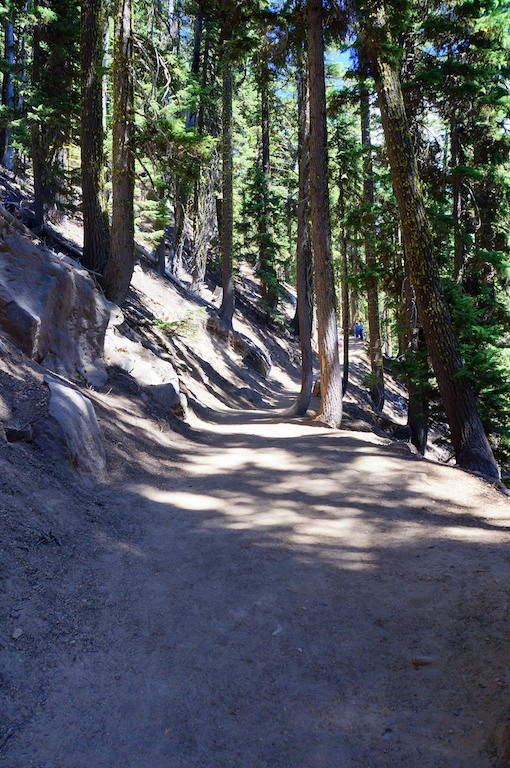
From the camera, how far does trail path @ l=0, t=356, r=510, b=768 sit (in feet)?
8.64

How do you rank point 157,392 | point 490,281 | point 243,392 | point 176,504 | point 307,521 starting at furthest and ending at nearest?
point 243,392, point 490,281, point 157,392, point 176,504, point 307,521

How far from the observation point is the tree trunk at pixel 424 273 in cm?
909

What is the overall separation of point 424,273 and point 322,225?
3077mm

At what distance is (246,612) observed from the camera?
3902 millimetres

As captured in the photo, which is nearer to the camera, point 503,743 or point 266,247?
point 503,743

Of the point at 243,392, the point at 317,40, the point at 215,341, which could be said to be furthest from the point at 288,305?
the point at 317,40

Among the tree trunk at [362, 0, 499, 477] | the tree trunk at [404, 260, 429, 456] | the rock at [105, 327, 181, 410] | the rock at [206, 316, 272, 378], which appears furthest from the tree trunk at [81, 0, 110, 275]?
the rock at [206, 316, 272, 378]

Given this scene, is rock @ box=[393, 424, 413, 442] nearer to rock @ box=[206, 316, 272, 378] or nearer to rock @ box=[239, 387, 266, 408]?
rock @ box=[239, 387, 266, 408]

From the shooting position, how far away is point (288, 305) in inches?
1630

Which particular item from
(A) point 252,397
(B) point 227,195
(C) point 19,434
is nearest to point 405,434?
(A) point 252,397

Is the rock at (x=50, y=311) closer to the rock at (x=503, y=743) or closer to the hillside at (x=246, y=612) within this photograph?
the hillside at (x=246, y=612)

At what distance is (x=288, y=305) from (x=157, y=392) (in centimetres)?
3230

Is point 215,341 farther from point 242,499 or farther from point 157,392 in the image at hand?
point 242,499

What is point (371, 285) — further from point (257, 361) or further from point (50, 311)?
point (257, 361)
